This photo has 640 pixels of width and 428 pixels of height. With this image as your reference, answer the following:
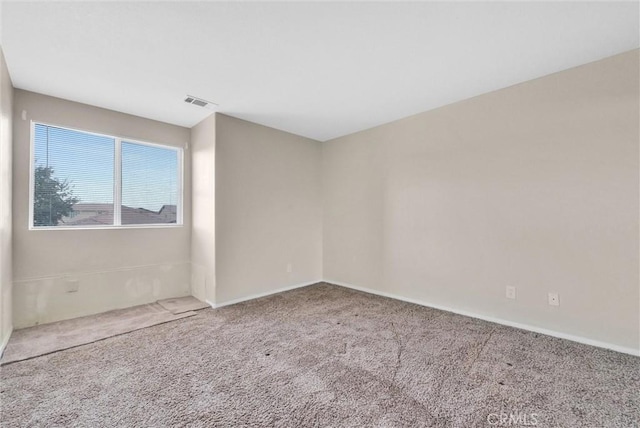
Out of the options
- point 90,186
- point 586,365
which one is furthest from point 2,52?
point 586,365

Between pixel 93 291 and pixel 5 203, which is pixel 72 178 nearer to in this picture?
pixel 5 203

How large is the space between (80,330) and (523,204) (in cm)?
461

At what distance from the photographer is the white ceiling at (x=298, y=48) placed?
175 centimetres

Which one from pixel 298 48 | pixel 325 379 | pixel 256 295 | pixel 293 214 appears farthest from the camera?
pixel 293 214

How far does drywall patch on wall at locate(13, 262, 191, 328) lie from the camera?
280 centimetres

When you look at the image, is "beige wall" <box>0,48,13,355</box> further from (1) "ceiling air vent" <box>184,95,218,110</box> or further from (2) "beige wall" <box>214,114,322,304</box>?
(2) "beige wall" <box>214,114,322,304</box>

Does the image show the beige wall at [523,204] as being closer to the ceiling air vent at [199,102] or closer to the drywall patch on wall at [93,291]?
the ceiling air vent at [199,102]

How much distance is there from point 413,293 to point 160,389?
2884mm

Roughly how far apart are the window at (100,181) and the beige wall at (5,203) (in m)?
0.34

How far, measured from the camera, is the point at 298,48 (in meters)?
2.13

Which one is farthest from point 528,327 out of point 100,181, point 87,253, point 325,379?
point 100,181

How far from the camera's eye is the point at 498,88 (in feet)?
9.24

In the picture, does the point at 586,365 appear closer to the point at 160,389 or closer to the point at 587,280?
the point at 587,280

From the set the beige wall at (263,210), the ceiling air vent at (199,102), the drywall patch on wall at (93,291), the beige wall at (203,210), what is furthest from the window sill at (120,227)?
the ceiling air vent at (199,102)
